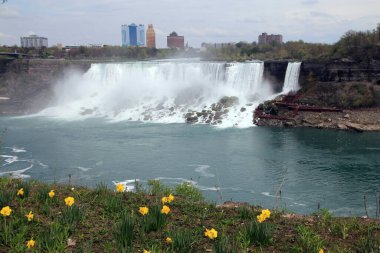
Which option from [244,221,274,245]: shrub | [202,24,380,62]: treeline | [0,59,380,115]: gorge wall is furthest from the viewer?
[202,24,380,62]: treeline

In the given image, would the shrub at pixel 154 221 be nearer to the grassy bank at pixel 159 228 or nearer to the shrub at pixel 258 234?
the grassy bank at pixel 159 228

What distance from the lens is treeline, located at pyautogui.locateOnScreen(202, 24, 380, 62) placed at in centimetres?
3847

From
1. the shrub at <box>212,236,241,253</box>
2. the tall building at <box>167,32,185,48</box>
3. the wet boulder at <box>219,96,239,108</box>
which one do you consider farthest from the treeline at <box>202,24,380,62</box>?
the tall building at <box>167,32,185,48</box>

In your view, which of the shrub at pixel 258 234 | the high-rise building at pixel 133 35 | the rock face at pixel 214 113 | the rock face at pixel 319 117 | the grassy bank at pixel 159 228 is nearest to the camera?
the grassy bank at pixel 159 228

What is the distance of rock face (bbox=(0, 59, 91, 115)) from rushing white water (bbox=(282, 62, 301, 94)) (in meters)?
23.9

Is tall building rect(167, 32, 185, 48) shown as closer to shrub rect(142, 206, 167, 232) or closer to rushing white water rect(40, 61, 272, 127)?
rushing white water rect(40, 61, 272, 127)

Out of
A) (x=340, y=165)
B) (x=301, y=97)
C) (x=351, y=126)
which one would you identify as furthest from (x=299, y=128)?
(x=340, y=165)

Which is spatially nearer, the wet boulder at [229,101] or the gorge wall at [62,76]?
the gorge wall at [62,76]

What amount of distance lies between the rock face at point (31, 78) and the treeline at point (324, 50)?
911 inches

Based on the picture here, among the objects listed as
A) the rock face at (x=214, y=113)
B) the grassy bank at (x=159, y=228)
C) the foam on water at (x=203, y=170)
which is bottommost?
the foam on water at (x=203, y=170)

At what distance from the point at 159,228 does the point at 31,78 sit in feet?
169

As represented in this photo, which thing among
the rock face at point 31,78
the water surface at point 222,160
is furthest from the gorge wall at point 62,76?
the water surface at point 222,160

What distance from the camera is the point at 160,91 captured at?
145 ft

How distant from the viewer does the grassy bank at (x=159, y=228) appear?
13.6 feet
